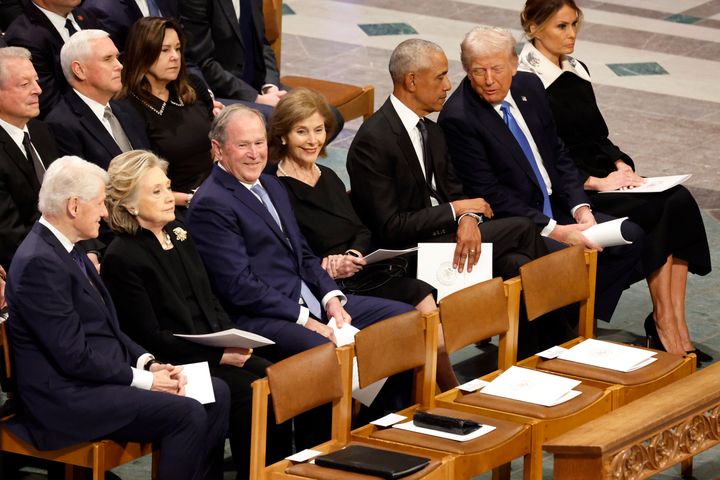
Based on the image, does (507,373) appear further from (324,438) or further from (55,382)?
(55,382)

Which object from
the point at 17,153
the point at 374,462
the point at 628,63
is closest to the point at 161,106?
the point at 17,153

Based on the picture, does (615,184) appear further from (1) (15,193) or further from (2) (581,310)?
(1) (15,193)

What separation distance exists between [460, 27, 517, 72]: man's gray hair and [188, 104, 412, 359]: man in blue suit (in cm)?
112

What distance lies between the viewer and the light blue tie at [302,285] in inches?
206

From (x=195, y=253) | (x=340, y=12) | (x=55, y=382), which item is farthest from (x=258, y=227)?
(x=340, y=12)

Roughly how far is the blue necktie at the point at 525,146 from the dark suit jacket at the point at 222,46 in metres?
1.53

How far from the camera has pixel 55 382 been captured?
14.2ft

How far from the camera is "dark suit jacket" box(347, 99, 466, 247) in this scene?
569 cm

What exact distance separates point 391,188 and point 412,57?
54cm

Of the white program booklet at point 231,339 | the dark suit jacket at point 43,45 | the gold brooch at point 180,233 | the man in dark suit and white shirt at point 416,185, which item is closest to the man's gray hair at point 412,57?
the man in dark suit and white shirt at point 416,185

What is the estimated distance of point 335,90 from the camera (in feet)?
25.8

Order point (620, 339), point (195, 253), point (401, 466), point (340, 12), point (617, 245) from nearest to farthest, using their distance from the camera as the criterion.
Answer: point (401, 466) < point (195, 253) < point (617, 245) < point (620, 339) < point (340, 12)

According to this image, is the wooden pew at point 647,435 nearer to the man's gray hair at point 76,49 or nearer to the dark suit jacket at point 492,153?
the dark suit jacket at point 492,153

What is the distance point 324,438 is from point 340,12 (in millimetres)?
7274
